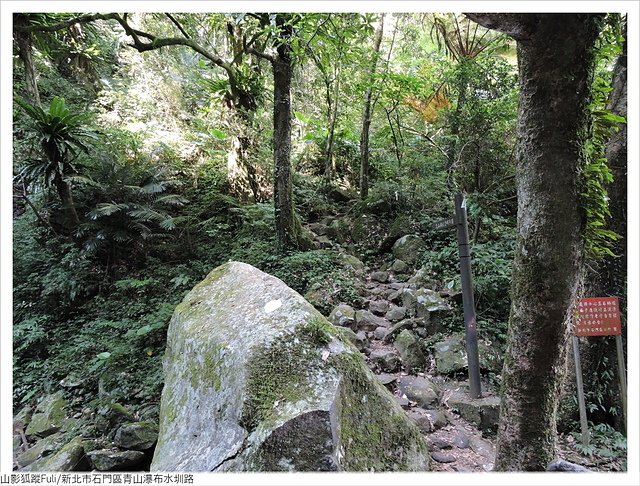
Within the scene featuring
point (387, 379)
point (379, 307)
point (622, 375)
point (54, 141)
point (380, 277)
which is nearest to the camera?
point (622, 375)

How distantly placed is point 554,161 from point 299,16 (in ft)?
14.3

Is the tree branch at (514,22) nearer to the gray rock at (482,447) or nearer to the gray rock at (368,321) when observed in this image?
Answer: the gray rock at (482,447)

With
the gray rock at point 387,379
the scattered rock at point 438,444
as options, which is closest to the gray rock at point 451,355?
the gray rock at point 387,379

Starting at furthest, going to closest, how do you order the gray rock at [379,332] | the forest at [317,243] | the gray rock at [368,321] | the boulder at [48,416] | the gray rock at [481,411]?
the gray rock at [368,321] < the gray rock at [379,332] < the boulder at [48,416] < the gray rock at [481,411] < the forest at [317,243]

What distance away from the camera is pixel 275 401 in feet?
6.54

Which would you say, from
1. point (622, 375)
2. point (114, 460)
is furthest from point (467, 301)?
point (114, 460)

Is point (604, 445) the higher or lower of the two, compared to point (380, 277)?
lower

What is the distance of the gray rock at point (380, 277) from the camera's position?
20.2 feet

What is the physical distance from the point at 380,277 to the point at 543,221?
4.27 m

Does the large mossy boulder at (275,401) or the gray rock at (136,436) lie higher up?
the large mossy boulder at (275,401)

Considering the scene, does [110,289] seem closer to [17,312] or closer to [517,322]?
[17,312]

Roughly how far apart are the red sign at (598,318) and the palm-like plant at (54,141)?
720 cm

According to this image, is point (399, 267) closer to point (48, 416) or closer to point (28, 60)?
point (48, 416)

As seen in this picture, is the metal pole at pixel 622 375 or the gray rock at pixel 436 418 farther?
the gray rock at pixel 436 418
